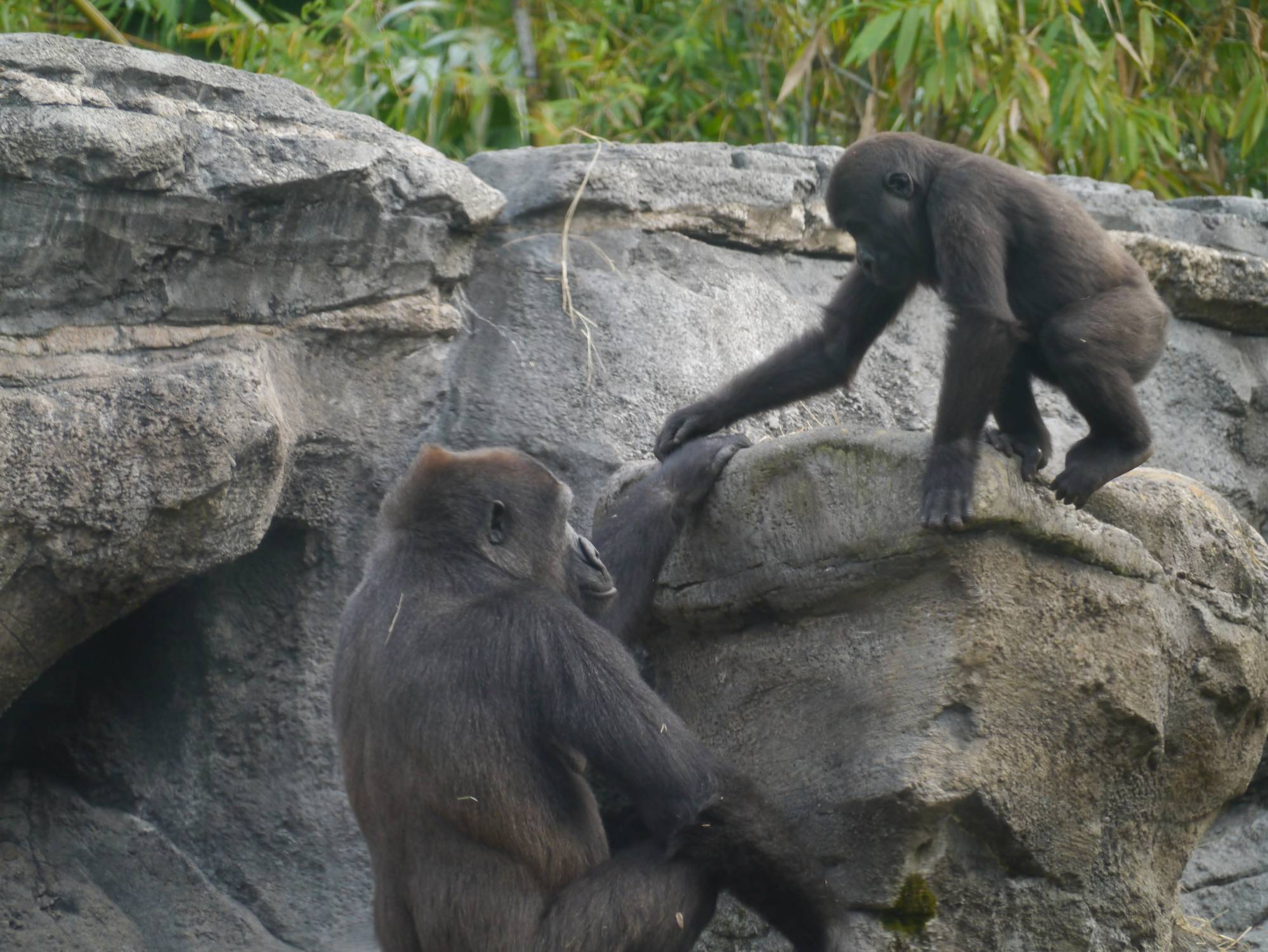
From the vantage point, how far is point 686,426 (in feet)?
12.8

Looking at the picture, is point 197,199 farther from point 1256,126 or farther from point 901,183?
point 1256,126

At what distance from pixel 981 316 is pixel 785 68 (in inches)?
185

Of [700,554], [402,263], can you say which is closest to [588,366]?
[402,263]

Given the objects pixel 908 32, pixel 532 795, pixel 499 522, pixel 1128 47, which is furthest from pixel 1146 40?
pixel 532 795

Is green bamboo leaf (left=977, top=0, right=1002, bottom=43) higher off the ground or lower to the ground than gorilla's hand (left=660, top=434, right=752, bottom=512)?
higher

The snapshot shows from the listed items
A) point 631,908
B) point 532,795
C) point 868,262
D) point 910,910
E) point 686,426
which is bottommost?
point 910,910

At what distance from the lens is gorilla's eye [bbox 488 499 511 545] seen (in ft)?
10.8

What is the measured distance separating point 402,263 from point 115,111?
88 centimetres

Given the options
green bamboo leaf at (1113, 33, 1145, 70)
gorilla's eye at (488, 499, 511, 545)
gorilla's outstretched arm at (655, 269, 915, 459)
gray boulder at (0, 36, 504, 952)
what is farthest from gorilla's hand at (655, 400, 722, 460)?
green bamboo leaf at (1113, 33, 1145, 70)

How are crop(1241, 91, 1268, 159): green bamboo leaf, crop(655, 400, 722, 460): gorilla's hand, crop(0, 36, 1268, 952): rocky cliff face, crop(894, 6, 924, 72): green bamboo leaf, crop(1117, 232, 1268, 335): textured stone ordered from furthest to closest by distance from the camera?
crop(1241, 91, 1268, 159): green bamboo leaf → crop(894, 6, 924, 72): green bamboo leaf → crop(1117, 232, 1268, 335): textured stone → crop(655, 400, 722, 460): gorilla's hand → crop(0, 36, 1268, 952): rocky cliff face

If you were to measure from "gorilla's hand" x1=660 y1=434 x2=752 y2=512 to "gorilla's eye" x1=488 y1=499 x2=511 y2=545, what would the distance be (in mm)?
499

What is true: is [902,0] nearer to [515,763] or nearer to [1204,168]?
[1204,168]

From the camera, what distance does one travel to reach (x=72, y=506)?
3.55 metres

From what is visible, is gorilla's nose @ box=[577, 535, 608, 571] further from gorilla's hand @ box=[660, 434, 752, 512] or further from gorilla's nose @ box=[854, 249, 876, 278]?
gorilla's nose @ box=[854, 249, 876, 278]
